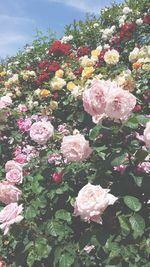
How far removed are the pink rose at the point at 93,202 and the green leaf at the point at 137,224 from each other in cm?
13

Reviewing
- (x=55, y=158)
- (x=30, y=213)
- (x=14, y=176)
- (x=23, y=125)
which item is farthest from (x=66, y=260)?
(x=23, y=125)

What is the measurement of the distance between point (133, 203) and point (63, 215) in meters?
0.38

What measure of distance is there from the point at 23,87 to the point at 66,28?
8.79 feet

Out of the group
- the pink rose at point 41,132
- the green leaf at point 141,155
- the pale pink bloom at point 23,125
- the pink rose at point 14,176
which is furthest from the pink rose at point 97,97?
the pale pink bloom at point 23,125

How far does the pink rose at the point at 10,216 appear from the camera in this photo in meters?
2.88

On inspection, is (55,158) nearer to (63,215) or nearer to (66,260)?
(63,215)

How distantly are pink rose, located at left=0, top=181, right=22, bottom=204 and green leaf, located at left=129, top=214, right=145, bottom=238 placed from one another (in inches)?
27.4

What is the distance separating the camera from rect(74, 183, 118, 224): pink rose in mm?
2604

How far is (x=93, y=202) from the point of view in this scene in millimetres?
2609

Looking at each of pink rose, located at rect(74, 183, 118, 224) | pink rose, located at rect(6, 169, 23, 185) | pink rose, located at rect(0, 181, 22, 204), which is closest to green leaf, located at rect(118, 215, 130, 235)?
pink rose, located at rect(74, 183, 118, 224)

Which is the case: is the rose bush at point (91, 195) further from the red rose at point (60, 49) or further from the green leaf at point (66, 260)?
the red rose at point (60, 49)

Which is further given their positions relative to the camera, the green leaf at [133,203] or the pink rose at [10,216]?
the pink rose at [10,216]

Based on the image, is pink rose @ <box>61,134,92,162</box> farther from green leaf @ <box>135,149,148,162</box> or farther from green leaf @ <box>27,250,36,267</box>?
green leaf @ <box>27,250,36,267</box>

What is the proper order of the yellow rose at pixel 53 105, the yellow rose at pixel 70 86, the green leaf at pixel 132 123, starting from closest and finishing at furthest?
the green leaf at pixel 132 123 < the yellow rose at pixel 70 86 < the yellow rose at pixel 53 105
